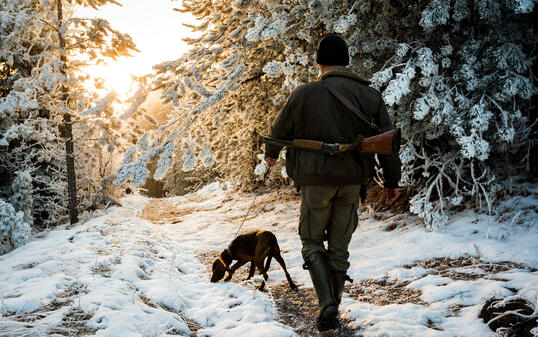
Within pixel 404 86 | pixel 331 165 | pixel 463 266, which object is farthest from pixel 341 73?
pixel 463 266

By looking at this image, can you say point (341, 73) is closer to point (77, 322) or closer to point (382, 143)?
point (382, 143)

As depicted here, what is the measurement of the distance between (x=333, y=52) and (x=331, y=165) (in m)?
1.11

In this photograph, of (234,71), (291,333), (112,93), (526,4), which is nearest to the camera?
(291,333)

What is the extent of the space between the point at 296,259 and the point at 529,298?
12.0ft

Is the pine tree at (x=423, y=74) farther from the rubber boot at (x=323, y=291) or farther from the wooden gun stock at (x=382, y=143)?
the rubber boot at (x=323, y=291)

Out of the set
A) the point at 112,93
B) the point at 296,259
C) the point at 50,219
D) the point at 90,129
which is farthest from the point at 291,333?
the point at 50,219

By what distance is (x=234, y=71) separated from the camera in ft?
19.5

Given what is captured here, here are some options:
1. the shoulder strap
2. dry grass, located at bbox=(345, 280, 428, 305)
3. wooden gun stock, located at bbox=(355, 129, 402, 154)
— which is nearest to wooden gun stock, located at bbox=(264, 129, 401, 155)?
wooden gun stock, located at bbox=(355, 129, 402, 154)

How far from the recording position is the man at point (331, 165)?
9.78 ft

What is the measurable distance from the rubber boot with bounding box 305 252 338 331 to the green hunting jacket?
704 mm

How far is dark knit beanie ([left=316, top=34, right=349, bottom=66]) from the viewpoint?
10.5 ft

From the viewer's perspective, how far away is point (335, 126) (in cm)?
303

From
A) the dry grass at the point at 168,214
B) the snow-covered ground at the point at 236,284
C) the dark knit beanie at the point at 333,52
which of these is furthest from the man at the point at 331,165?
the dry grass at the point at 168,214

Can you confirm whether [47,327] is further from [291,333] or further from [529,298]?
[529,298]
